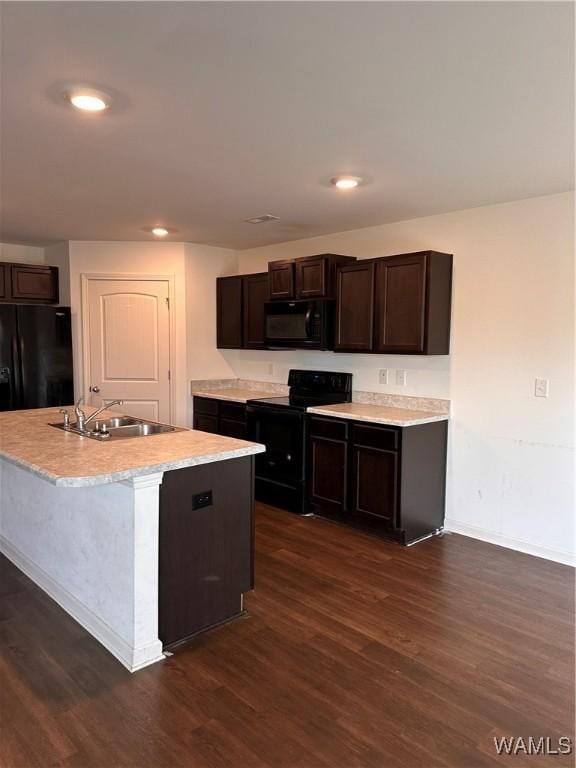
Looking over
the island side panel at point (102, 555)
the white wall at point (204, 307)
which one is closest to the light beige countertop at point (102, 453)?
the island side panel at point (102, 555)

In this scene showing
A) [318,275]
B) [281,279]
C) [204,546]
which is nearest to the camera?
[204,546]

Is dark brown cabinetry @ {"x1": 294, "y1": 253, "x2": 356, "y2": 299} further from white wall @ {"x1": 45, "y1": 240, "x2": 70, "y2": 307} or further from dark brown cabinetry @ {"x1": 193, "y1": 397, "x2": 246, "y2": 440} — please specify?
white wall @ {"x1": 45, "y1": 240, "x2": 70, "y2": 307}

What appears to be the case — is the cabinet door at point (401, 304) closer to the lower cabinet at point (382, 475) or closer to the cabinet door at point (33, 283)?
the lower cabinet at point (382, 475)

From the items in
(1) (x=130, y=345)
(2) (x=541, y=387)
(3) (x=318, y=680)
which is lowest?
(3) (x=318, y=680)

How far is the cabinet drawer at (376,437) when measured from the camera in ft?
12.0

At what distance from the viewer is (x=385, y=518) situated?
3738mm

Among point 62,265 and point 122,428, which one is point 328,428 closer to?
point 122,428

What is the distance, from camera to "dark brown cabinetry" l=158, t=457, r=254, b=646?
7.85 feet

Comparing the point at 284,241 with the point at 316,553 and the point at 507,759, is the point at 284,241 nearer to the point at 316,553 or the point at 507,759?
the point at 316,553

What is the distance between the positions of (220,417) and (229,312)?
1.11 meters

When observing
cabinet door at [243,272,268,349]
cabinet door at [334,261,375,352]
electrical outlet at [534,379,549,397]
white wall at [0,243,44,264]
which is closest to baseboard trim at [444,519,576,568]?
electrical outlet at [534,379,549,397]

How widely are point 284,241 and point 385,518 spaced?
2817mm

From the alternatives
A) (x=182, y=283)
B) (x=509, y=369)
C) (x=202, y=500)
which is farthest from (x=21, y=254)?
(x=509, y=369)

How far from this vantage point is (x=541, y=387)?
11.4 ft
